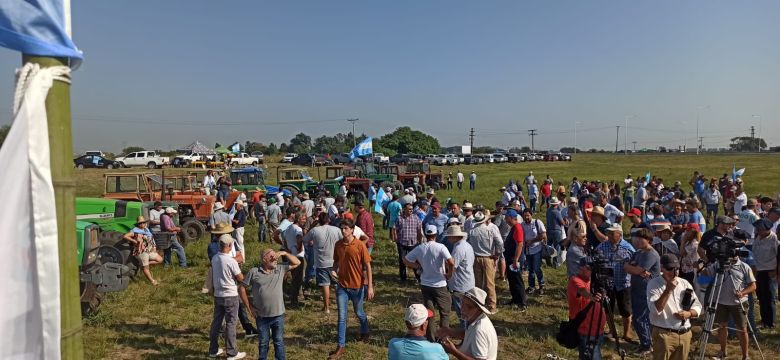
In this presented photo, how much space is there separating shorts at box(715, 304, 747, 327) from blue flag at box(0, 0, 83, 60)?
6.49 metres

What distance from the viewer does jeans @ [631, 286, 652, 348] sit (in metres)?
5.99

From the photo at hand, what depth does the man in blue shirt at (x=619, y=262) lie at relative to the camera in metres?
6.08

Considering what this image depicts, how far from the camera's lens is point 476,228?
23.9 ft

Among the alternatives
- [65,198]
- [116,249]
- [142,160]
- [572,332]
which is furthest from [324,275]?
[142,160]

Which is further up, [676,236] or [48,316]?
[48,316]

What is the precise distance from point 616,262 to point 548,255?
9.00ft

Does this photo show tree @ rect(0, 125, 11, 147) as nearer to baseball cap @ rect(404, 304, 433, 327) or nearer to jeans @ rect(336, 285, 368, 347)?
baseball cap @ rect(404, 304, 433, 327)

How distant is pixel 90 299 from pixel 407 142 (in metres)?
65.8

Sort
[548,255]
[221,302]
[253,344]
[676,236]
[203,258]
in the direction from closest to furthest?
[221,302], [253,344], [676,236], [548,255], [203,258]

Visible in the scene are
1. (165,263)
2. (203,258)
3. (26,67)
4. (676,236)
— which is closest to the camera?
(26,67)

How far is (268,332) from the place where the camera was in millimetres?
5406

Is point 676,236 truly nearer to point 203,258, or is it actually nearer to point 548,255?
point 548,255

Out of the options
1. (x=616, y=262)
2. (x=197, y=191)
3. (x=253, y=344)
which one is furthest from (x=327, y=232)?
(x=197, y=191)

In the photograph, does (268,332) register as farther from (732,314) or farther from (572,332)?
(732,314)
